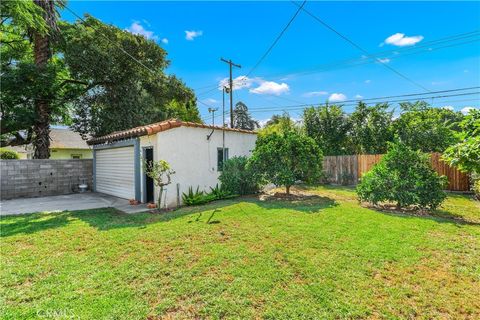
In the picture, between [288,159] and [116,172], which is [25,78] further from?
[288,159]

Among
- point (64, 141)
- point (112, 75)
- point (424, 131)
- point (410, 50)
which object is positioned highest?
point (410, 50)

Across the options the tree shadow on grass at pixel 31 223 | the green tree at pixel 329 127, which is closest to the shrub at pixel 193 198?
the tree shadow on grass at pixel 31 223

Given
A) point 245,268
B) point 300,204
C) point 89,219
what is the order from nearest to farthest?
point 245,268, point 89,219, point 300,204

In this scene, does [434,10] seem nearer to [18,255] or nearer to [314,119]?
[314,119]

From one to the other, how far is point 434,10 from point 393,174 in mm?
6729

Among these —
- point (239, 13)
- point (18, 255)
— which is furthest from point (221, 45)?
point (18, 255)

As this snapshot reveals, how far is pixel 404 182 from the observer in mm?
7180

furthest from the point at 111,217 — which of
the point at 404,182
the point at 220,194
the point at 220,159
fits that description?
the point at 404,182

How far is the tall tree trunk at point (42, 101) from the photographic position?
43.0 ft

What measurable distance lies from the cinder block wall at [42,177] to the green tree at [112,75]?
3.79 metres

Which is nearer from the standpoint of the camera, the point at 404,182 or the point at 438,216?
the point at 438,216

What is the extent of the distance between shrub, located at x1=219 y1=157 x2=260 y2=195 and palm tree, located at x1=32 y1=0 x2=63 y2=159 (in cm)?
1023

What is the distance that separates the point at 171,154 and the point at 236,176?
2.85 meters

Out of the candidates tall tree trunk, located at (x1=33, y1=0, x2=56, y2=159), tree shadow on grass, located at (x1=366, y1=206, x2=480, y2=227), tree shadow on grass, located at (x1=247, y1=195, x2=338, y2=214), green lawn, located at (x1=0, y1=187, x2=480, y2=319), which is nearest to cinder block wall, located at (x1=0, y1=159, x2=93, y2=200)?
tall tree trunk, located at (x1=33, y1=0, x2=56, y2=159)
